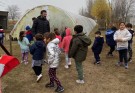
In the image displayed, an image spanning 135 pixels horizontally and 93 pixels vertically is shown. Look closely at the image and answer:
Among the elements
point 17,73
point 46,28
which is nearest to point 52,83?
point 17,73

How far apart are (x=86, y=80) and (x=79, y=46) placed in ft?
4.14

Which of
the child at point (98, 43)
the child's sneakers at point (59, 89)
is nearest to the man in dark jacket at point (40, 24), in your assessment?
the child at point (98, 43)

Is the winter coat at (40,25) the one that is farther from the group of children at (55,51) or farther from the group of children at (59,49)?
the group of children at (55,51)

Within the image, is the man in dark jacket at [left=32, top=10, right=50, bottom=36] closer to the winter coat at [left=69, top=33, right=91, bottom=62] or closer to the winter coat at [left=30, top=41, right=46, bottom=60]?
the winter coat at [left=30, top=41, right=46, bottom=60]

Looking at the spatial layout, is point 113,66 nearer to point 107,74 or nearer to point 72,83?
point 107,74

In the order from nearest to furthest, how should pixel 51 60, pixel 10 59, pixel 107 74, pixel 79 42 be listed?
1. pixel 10 59
2. pixel 51 60
3. pixel 79 42
4. pixel 107 74

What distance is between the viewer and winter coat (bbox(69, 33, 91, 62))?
7117mm

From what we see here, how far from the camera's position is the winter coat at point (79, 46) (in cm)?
712

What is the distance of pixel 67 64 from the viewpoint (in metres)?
9.37

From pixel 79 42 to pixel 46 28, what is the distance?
3.01m

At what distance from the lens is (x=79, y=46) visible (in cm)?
718

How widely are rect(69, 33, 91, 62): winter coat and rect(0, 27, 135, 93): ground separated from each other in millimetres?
859

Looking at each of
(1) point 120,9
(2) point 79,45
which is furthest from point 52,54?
(1) point 120,9

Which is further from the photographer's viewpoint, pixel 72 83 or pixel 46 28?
pixel 46 28
